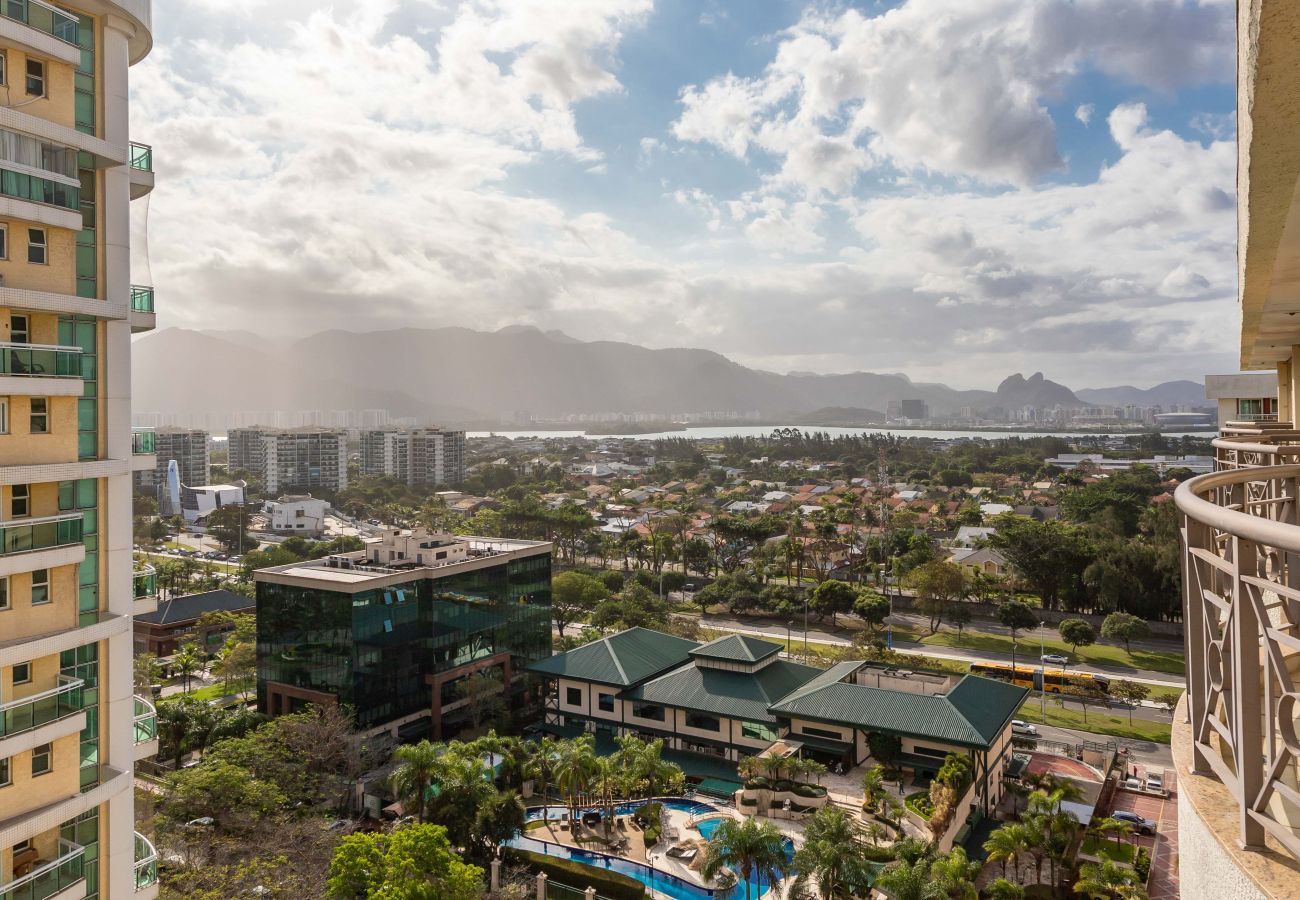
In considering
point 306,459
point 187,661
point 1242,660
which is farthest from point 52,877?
point 306,459

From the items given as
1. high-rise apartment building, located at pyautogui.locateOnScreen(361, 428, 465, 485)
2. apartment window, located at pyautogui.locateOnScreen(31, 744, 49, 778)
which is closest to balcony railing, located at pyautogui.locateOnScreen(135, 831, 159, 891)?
apartment window, located at pyautogui.locateOnScreen(31, 744, 49, 778)

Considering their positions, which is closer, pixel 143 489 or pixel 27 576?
pixel 27 576

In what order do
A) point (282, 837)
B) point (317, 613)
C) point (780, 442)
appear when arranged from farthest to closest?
point (780, 442), point (317, 613), point (282, 837)

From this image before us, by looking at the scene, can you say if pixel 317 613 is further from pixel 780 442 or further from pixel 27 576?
pixel 780 442

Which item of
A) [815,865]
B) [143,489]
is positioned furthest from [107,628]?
[143,489]

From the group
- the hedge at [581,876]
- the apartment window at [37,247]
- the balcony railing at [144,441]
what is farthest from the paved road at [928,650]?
the apartment window at [37,247]

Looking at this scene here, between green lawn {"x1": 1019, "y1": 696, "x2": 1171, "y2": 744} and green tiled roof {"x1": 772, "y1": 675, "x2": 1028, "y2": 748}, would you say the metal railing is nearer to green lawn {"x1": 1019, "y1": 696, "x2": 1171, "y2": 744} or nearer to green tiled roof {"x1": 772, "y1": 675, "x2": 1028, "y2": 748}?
green tiled roof {"x1": 772, "y1": 675, "x2": 1028, "y2": 748}

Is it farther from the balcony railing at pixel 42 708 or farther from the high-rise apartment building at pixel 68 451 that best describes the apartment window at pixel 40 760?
the balcony railing at pixel 42 708

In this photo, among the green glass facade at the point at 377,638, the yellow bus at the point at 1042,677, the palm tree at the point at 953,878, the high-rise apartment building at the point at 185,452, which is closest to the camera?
the palm tree at the point at 953,878
